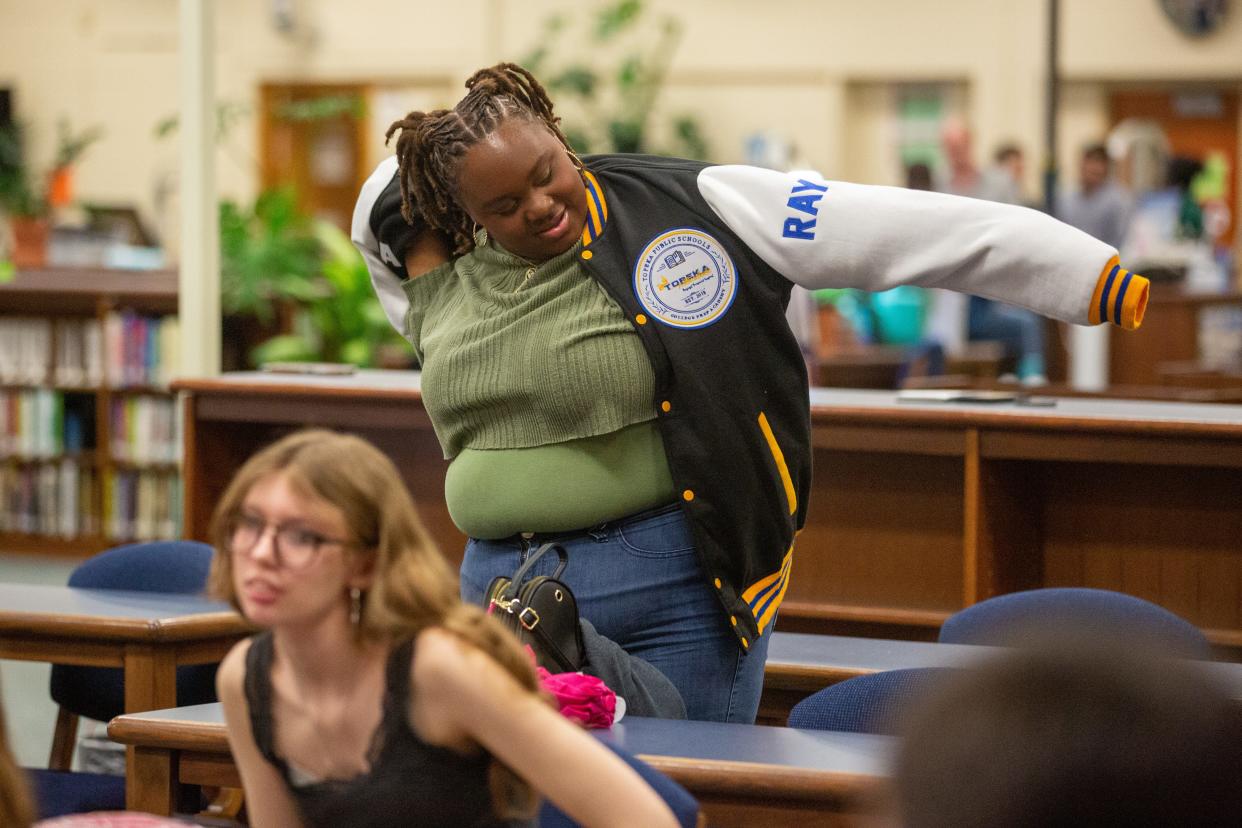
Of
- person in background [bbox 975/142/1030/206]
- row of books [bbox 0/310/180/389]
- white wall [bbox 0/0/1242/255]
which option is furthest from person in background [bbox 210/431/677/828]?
white wall [bbox 0/0/1242/255]

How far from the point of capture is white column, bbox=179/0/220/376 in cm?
499

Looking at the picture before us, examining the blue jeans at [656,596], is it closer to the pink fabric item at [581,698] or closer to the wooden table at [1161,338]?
the pink fabric item at [581,698]

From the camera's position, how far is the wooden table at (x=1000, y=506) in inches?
146

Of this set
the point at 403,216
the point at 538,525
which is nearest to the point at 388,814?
the point at 538,525

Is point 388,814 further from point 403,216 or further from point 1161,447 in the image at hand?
point 1161,447

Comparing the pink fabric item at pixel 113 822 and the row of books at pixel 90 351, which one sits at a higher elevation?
the row of books at pixel 90 351

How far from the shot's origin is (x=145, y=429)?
24.9 feet

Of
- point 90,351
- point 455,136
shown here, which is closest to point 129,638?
point 455,136

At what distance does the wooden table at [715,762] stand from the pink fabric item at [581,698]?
2 cm

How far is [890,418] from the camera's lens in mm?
3869

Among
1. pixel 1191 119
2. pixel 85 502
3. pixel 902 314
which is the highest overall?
pixel 1191 119

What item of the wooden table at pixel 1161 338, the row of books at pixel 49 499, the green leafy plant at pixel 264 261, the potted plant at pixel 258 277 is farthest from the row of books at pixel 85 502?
the wooden table at pixel 1161 338

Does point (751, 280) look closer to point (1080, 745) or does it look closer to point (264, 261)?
point (1080, 745)

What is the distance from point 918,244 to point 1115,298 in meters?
0.26
